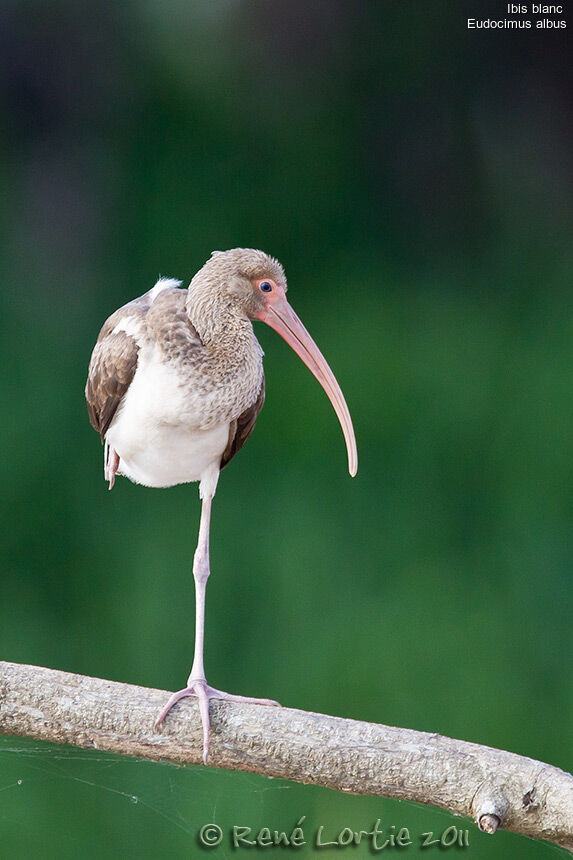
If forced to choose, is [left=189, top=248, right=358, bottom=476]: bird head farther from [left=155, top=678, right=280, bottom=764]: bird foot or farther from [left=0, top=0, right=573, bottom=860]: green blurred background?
[left=0, top=0, right=573, bottom=860]: green blurred background

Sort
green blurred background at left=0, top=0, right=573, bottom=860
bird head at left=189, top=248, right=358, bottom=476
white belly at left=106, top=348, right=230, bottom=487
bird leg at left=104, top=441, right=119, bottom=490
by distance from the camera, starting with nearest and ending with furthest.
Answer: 1. bird head at left=189, top=248, right=358, bottom=476
2. white belly at left=106, top=348, right=230, bottom=487
3. bird leg at left=104, top=441, right=119, bottom=490
4. green blurred background at left=0, top=0, right=573, bottom=860

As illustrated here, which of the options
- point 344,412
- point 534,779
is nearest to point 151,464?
point 344,412

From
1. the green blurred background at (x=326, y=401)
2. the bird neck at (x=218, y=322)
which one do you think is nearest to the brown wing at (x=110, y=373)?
the bird neck at (x=218, y=322)

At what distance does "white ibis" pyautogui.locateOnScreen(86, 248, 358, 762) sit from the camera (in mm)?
1284

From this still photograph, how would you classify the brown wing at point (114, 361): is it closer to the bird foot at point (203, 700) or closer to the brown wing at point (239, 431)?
the brown wing at point (239, 431)

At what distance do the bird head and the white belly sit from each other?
151 millimetres

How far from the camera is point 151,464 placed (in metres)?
1.50

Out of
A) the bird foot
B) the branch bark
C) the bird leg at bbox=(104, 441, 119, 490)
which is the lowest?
the branch bark

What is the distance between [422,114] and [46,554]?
214 centimetres

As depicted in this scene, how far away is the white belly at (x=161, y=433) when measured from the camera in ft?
4.63

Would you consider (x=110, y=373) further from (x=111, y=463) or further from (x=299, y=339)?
(x=299, y=339)

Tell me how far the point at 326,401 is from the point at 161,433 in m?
2.58

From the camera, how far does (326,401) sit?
403 cm

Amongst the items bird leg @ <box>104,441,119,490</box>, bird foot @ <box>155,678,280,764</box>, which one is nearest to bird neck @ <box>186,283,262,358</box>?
bird leg @ <box>104,441,119,490</box>
